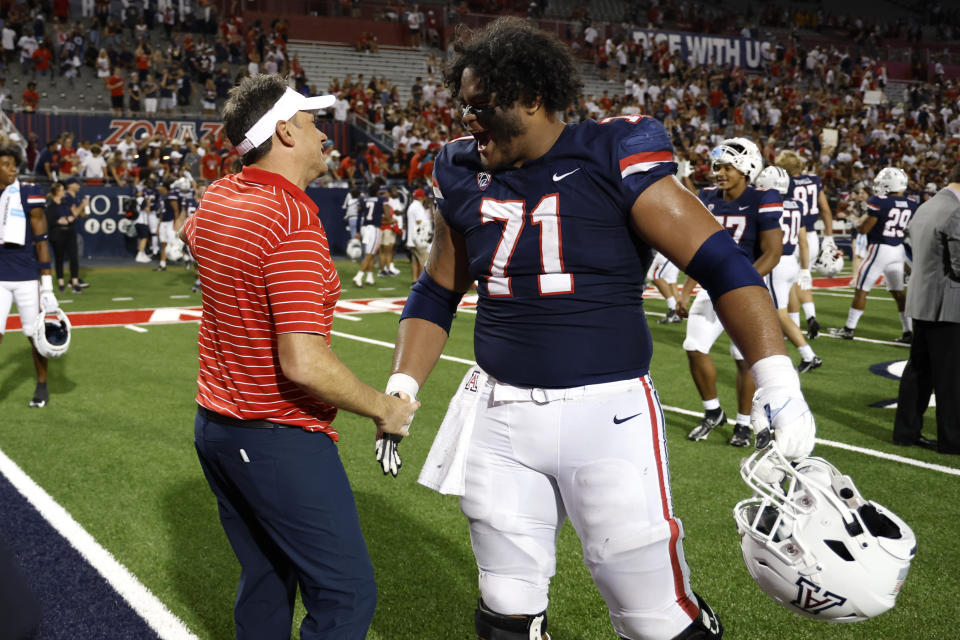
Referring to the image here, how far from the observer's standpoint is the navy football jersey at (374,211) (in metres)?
16.7

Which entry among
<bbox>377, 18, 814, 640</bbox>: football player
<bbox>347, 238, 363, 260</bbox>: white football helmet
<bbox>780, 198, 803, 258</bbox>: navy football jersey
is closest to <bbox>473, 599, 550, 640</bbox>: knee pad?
<bbox>377, 18, 814, 640</bbox>: football player

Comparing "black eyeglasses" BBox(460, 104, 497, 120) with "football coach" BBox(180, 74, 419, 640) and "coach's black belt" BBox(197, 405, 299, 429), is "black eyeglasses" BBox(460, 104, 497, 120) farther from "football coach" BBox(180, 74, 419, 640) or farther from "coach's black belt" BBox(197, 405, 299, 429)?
"coach's black belt" BBox(197, 405, 299, 429)

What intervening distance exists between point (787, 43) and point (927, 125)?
8.49 metres

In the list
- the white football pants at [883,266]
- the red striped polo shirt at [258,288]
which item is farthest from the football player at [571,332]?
the white football pants at [883,266]

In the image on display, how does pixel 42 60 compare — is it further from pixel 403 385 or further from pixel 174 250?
pixel 403 385

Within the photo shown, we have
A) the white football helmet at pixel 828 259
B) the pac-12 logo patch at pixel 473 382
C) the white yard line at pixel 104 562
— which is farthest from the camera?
the white football helmet at pixel 828 259

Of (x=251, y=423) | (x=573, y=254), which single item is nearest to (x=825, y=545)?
(x=573, y=254)

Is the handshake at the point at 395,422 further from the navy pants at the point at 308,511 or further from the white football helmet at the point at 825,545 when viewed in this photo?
the white football helmet at the point at 825,545

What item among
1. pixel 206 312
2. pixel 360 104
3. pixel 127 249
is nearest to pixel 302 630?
pixel 206 312

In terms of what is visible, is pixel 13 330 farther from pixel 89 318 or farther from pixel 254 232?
pixel 254 232

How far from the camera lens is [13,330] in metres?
11.2

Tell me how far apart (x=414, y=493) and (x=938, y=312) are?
3.73m

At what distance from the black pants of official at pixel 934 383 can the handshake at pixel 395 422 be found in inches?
181

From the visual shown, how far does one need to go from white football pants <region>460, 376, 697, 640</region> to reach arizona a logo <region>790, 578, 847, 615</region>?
0.31 metres
